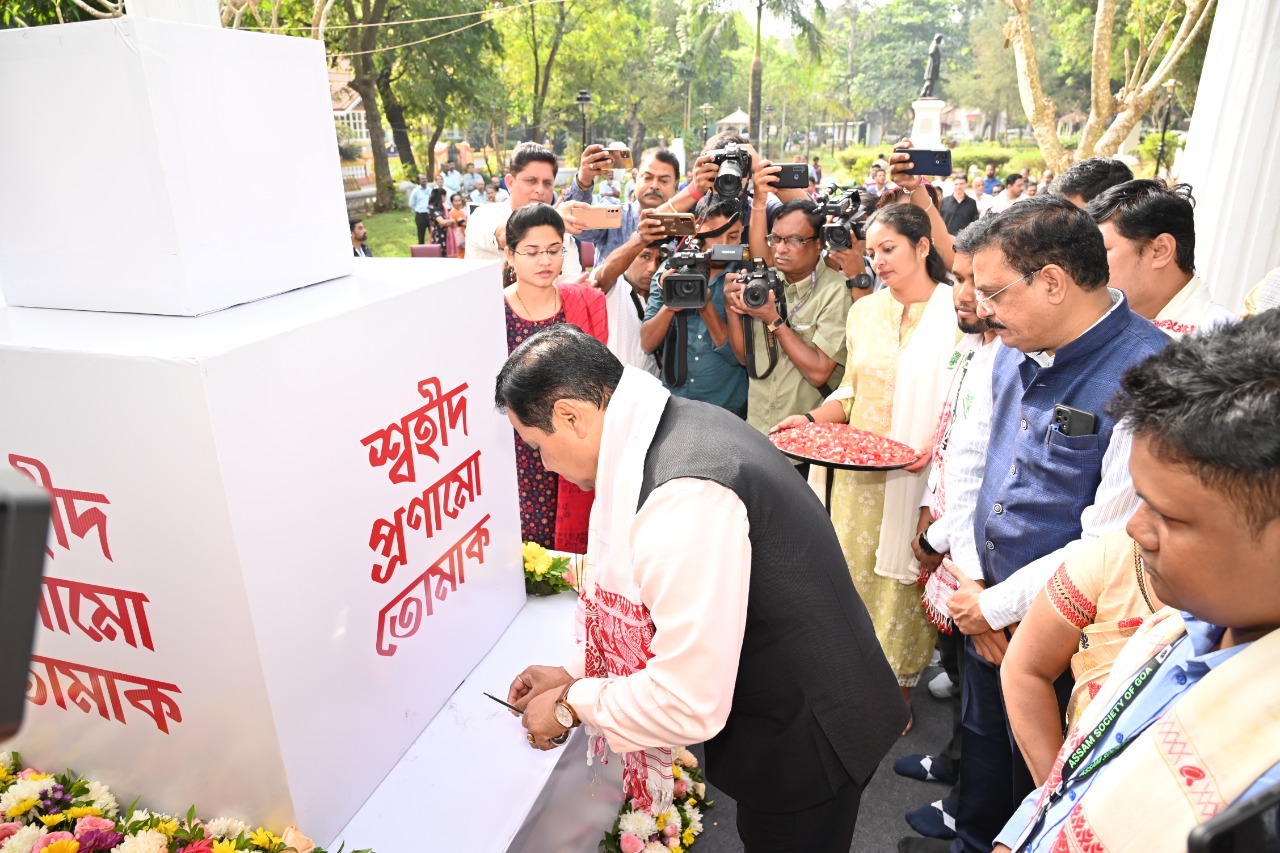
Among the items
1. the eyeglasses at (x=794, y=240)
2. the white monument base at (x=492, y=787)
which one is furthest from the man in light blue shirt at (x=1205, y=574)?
the eyeglasses at (x=794, y=240)

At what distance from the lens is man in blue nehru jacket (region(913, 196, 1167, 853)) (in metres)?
1.74

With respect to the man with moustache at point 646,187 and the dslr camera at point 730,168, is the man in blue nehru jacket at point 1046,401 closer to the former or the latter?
the dslr camera at point 730,168

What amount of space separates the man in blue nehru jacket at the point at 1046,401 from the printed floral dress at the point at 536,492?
147 cm

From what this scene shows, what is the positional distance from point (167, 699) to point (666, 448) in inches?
38.0

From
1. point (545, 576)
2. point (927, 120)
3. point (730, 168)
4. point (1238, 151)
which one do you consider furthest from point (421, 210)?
point (545, 576)

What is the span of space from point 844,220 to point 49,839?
3.06 meters

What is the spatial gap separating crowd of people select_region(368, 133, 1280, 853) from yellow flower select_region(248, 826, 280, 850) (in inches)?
19.7

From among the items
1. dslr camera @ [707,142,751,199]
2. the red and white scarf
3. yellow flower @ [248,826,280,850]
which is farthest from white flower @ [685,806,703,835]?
dslr camera @ [707,142,751,199]

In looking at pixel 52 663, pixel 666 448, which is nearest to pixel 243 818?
pixel 52 663

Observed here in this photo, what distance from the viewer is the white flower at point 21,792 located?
4.68ft

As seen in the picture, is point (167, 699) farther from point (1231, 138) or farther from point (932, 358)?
point (1231, 138)

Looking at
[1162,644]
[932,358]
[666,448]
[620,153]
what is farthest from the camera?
[620,153]

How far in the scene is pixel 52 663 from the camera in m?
1.42

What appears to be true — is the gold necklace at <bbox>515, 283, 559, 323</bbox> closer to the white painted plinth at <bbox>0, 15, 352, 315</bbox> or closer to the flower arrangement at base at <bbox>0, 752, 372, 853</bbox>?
the white painted plinth at <bbox>0, 15, 352, 315</bbox>
